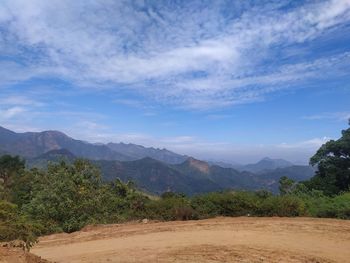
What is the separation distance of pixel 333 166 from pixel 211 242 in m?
18.7

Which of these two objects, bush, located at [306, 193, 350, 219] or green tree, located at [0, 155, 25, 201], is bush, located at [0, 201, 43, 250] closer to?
bush, located at [306, 193, 350, 219]

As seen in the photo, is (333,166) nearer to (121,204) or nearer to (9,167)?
(121,204)

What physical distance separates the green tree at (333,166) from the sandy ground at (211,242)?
1289 centimetres

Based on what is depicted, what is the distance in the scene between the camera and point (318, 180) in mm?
27688

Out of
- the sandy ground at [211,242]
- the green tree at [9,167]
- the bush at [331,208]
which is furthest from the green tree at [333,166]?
the green tree at [9,167]

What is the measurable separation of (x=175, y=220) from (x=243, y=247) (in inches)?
228

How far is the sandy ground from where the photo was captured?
1097 cm

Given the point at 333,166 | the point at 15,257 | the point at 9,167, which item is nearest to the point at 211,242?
the point at 15,257

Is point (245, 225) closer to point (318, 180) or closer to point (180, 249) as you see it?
point (180, 249)

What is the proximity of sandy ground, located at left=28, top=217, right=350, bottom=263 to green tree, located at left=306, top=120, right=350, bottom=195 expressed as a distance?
12.9 meters

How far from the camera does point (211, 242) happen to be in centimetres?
1241

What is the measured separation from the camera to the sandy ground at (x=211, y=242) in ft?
36.0

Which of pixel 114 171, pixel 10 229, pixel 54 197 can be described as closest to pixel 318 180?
pixel 54 197

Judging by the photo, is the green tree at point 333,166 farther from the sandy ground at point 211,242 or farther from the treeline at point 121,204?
the sandy ground at point 211,242
